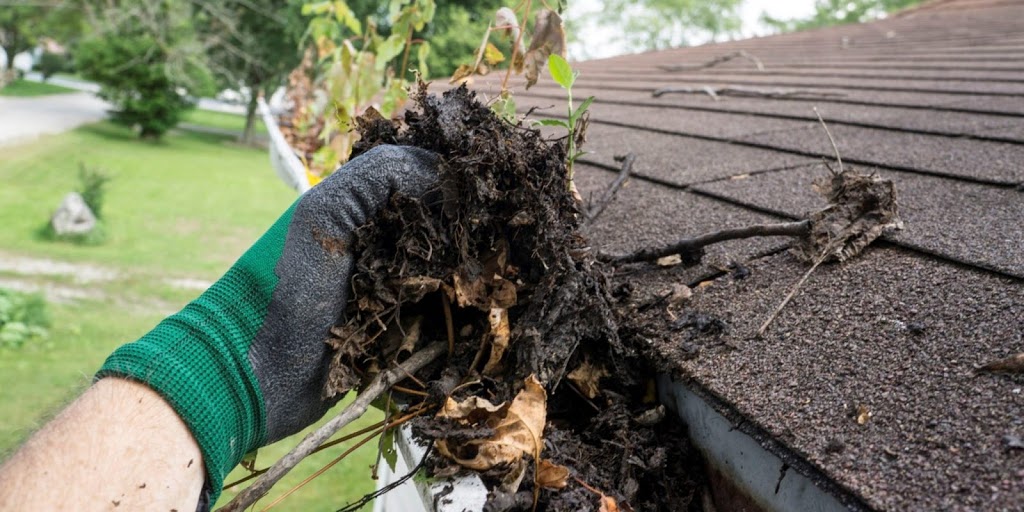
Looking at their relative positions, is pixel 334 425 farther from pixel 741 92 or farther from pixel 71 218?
pixel 71 218

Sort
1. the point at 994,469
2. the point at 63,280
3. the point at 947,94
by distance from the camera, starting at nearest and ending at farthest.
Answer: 1. the point at 994,469
2. the point at 947,94
3. the point at 63,280

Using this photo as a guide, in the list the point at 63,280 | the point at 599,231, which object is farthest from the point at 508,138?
the point at 63,280

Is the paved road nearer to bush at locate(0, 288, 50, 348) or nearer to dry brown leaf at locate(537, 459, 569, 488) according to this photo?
bush at locate(0, 288, 50, 348)

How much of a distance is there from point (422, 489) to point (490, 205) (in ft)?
1.50

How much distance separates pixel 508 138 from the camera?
1207 mm

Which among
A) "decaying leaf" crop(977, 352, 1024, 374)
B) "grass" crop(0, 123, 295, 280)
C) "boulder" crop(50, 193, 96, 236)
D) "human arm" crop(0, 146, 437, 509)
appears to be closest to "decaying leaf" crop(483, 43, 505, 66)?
"human arm" crop(0, 146, 437, 509)

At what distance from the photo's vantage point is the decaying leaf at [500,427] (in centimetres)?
99

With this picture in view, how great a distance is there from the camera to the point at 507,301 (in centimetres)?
117

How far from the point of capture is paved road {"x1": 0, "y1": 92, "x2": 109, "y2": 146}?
2016cm

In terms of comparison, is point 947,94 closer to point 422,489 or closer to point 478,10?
point 422,489

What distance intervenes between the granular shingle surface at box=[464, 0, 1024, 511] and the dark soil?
5.1 inches

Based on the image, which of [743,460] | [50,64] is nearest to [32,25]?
[50,64]

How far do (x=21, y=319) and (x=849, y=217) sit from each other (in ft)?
30.7

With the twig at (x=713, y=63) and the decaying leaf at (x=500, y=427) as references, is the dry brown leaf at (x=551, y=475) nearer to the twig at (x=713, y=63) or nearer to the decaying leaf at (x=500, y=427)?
the decaying leaf at (x=500, y=427)
